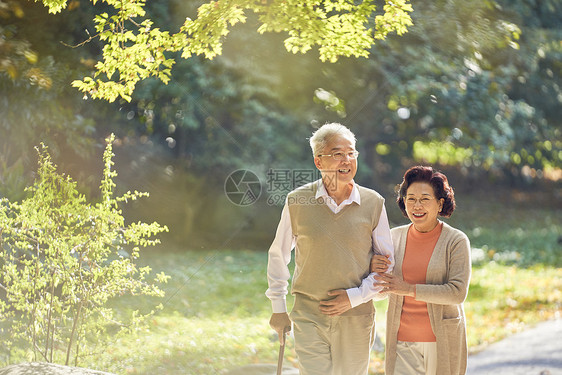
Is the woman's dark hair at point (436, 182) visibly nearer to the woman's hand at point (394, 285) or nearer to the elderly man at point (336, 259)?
the elderly man at point (336, 259)

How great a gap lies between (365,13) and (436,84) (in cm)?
558

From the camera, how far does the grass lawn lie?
554 cm

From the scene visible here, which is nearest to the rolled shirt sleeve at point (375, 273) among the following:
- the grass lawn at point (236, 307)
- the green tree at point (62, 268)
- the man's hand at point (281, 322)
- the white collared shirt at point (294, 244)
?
the white collared shirt at point (294, 244)

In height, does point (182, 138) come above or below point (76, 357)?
above

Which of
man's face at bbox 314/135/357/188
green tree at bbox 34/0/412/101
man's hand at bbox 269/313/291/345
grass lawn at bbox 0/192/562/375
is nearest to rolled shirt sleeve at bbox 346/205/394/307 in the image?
man's face at bbox 314/135/357/188

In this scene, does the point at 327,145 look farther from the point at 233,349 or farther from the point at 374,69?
the point at 374,69

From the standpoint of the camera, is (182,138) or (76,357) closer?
(76,357)

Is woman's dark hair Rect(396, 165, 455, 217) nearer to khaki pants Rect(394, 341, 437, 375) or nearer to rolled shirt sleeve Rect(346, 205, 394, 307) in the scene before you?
rolled shirt sleeve Rect(346, 205, 394, 307)

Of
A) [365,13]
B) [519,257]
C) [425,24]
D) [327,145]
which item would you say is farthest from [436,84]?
[327,145]

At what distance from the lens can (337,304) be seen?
2.94m

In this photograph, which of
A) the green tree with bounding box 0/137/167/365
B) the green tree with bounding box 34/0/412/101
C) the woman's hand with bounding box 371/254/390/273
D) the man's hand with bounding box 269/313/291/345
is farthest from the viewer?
the green tree with bounding box 34/0/412/101

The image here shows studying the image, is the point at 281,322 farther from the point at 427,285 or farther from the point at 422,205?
the point at 422,205

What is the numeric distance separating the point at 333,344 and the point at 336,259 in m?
0.40

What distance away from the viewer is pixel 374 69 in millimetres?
10492
